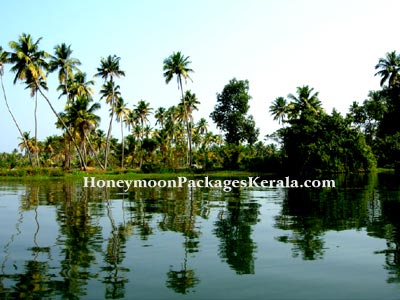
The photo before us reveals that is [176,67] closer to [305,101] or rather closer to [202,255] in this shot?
[305,101]

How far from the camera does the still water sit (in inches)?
266

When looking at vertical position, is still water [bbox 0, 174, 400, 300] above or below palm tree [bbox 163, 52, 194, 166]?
below

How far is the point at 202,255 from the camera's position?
9211 mm

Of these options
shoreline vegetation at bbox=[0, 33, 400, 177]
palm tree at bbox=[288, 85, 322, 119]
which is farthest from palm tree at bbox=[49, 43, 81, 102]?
palm tree at bbox=[288, 85, 322, 119]

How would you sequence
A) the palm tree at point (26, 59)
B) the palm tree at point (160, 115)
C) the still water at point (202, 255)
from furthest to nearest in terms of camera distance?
the palm tree at point (160, 115) → the palm tree at point (26, 59) → the still water at point (202, 255)

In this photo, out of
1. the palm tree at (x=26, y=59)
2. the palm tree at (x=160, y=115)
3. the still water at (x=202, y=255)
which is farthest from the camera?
the palm tree at (x=160, y=115)

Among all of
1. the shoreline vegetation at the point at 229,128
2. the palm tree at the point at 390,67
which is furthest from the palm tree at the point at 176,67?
the palm tree at the point at 390,67

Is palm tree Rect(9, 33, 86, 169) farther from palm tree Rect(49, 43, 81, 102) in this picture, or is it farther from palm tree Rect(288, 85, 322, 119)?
palm tree Rect(288, 85, 322, 119)

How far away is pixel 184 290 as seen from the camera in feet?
22.1

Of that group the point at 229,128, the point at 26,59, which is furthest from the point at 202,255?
the point at 229,128

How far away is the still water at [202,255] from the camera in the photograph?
676 centimetres

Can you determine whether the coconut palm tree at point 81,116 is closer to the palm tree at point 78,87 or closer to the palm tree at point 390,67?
the palm tree at point 78,87

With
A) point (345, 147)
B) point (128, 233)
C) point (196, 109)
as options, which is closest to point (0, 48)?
point (196, 109)

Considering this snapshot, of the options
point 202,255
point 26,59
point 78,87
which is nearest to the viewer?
point 202,255
